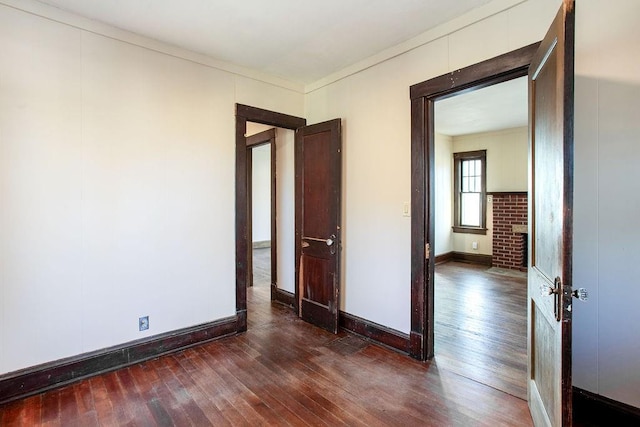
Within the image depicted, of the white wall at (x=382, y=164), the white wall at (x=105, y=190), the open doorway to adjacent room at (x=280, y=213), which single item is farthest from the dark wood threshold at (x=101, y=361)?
the white wall at (x=382, y=164)

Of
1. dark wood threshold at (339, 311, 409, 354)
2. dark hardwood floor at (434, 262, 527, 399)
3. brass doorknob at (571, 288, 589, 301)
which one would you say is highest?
brass doorknob at (571, 288, 589, 301)

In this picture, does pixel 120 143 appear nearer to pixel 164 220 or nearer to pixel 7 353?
pixel 164 220

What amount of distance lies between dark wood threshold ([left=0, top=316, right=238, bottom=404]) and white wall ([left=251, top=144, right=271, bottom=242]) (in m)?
6.22

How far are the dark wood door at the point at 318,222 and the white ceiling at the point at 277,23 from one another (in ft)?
2.54

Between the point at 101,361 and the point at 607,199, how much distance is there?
12.0 ft

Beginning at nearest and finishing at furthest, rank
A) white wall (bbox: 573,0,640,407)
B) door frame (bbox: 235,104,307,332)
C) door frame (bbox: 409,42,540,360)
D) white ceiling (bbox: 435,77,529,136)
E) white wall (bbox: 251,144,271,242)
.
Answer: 1. white wall (bbox: 573,0,640,407)
2. door frame (bbox: 409,42,540,360)
3. door frame (bbox: 235,104,307,332)
4. white ceiling (bbox: 435,77,529,136)
5. white wall (bbox: 251,144,271,242)

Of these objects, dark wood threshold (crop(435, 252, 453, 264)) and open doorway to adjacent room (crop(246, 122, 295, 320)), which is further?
dark wood threshold (crop(435, 252, 453, 264))

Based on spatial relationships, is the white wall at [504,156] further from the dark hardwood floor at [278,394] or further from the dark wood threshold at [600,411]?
the dark wood threshold at [600,411]

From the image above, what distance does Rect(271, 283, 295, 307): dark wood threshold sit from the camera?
421 cm

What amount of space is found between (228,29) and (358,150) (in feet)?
5.16

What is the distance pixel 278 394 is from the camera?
7.52 ft

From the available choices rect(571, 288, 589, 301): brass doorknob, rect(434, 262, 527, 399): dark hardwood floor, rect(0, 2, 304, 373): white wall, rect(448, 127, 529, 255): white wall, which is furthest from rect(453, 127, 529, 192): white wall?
rect(571, 288, 589, 301): brass doorknob

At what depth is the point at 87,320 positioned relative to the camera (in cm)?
256

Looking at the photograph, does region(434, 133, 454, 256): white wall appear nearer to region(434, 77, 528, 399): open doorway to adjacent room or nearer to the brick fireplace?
region(434, 77, 528, 399): open doorway to adjacent room
